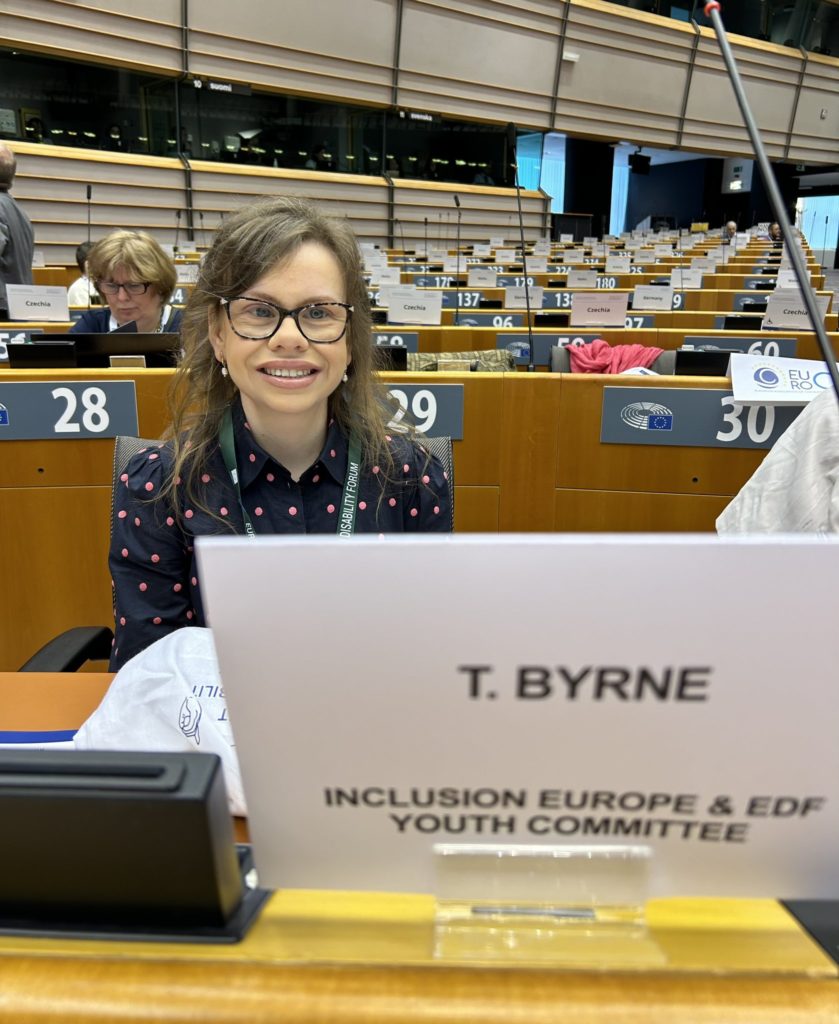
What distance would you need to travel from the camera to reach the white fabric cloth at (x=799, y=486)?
1413mm

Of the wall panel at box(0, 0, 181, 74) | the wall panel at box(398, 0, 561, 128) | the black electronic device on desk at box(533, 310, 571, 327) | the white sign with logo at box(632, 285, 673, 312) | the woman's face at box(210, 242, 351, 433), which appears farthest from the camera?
the wall panel at box(398, 0, 561, 128)

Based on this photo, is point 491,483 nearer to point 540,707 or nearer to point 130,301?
point 130,301

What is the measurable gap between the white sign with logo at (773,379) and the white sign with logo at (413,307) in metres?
2.91

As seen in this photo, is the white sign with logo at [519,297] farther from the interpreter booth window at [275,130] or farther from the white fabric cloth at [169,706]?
the interpreter booth window at [275,130]

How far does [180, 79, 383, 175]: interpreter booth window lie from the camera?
12.1m

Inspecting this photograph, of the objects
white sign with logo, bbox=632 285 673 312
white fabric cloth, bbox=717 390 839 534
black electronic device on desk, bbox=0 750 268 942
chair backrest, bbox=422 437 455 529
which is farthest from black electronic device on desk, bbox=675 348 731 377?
white sign with logo, bbox=632 285 673 312

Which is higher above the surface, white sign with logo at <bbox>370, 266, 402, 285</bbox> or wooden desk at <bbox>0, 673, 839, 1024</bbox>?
white sign with logo at <bbox>370, 266, 402, 285</bbox>

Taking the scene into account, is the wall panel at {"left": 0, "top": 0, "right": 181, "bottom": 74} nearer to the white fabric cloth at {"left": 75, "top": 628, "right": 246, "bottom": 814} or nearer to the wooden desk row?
the wooden desk row

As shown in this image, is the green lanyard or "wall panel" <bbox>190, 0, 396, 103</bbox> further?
"wall panel" <bbox>190, 0, 396, 103</bbox>

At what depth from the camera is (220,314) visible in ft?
4.15

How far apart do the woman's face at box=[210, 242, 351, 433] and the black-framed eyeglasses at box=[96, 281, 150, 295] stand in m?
1.89

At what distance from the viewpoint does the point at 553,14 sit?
1393 cm

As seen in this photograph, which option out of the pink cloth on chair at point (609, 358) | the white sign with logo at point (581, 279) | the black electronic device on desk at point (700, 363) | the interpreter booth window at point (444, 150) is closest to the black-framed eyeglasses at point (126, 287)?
the pink cloth on chair at point (609, 358)

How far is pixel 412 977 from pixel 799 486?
1356mm
